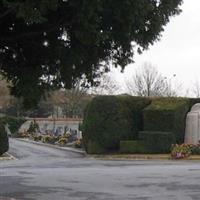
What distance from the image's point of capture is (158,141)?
4159 cm

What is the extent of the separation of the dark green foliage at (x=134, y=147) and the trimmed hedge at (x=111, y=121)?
1.03 meters

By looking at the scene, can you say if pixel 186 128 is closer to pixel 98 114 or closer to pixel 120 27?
pixel 98 114

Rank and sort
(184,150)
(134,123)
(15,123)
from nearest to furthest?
(184,150) < (134,123) < (15,123)

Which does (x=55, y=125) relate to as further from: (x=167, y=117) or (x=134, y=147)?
(x=167, y=117)

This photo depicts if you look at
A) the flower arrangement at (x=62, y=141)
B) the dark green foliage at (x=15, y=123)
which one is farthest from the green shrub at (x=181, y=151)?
the dark green foliage at (x=15, y=123)

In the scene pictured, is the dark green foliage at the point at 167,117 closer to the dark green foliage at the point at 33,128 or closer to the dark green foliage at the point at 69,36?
the dark green foliage at the point at 69,36

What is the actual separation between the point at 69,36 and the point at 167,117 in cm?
2906

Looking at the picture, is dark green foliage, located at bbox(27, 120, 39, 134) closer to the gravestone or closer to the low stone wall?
the low stone wall

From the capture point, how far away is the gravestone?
43.4 m

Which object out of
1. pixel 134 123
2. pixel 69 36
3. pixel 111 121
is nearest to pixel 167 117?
pixel 134 123

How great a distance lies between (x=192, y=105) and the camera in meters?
44.7

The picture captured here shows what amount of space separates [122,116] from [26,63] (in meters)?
28.5

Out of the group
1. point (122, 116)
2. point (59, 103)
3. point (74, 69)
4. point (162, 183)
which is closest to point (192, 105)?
point (122, 116)

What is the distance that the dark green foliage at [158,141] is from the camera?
4153 cm
